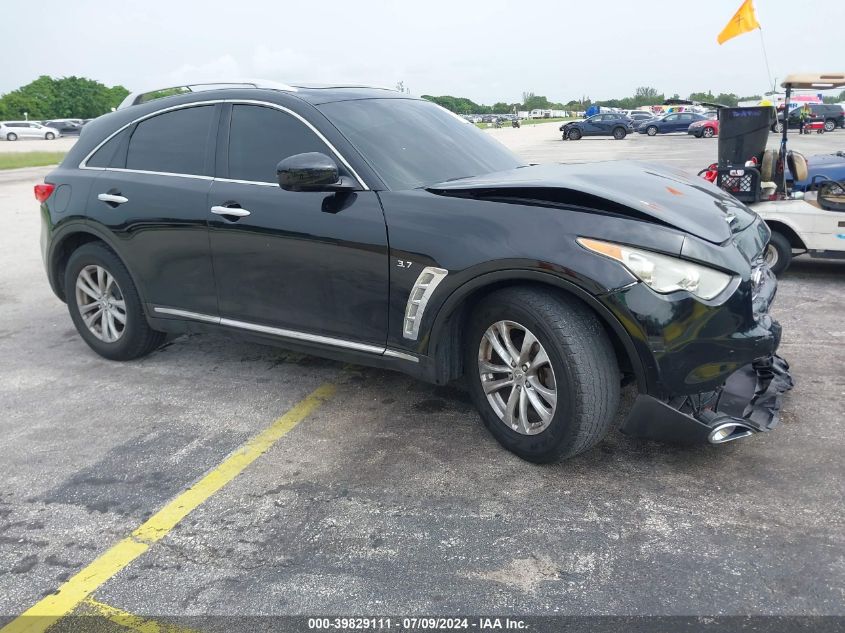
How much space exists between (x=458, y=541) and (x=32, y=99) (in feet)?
333

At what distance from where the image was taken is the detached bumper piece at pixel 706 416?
304 centimetres

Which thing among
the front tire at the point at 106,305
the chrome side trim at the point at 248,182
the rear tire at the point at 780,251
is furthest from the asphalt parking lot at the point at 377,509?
the rear tire at the point at 780,251

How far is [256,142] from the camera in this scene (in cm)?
419

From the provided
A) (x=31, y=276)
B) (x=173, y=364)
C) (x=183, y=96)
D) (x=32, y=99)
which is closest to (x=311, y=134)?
(x=183, y=96)

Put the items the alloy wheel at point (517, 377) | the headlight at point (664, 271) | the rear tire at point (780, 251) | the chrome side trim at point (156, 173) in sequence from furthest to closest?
the rear tire at point (780, 251) < the chrome side trim at point (156, 173) < the alloy wheel at point (517, 377) < the headlight at point (664, 271)

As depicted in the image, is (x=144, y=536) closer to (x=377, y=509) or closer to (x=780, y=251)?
(x=377, y=509)

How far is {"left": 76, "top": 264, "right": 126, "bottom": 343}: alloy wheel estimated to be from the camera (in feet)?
16.1

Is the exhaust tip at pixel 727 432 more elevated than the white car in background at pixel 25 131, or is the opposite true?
the white car in background at pixel 25 131

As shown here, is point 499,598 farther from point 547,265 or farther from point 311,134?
point 311,134

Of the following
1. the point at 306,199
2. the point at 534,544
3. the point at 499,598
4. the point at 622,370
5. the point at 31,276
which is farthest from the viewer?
the point at 31,276

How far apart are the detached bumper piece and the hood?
2.35 ft

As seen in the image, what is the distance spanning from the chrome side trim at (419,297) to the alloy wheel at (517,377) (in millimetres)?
319

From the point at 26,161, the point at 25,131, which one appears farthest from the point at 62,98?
the point at 26,161

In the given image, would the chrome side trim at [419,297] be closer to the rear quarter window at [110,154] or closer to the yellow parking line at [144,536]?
the yellow parking line at [144,536]
